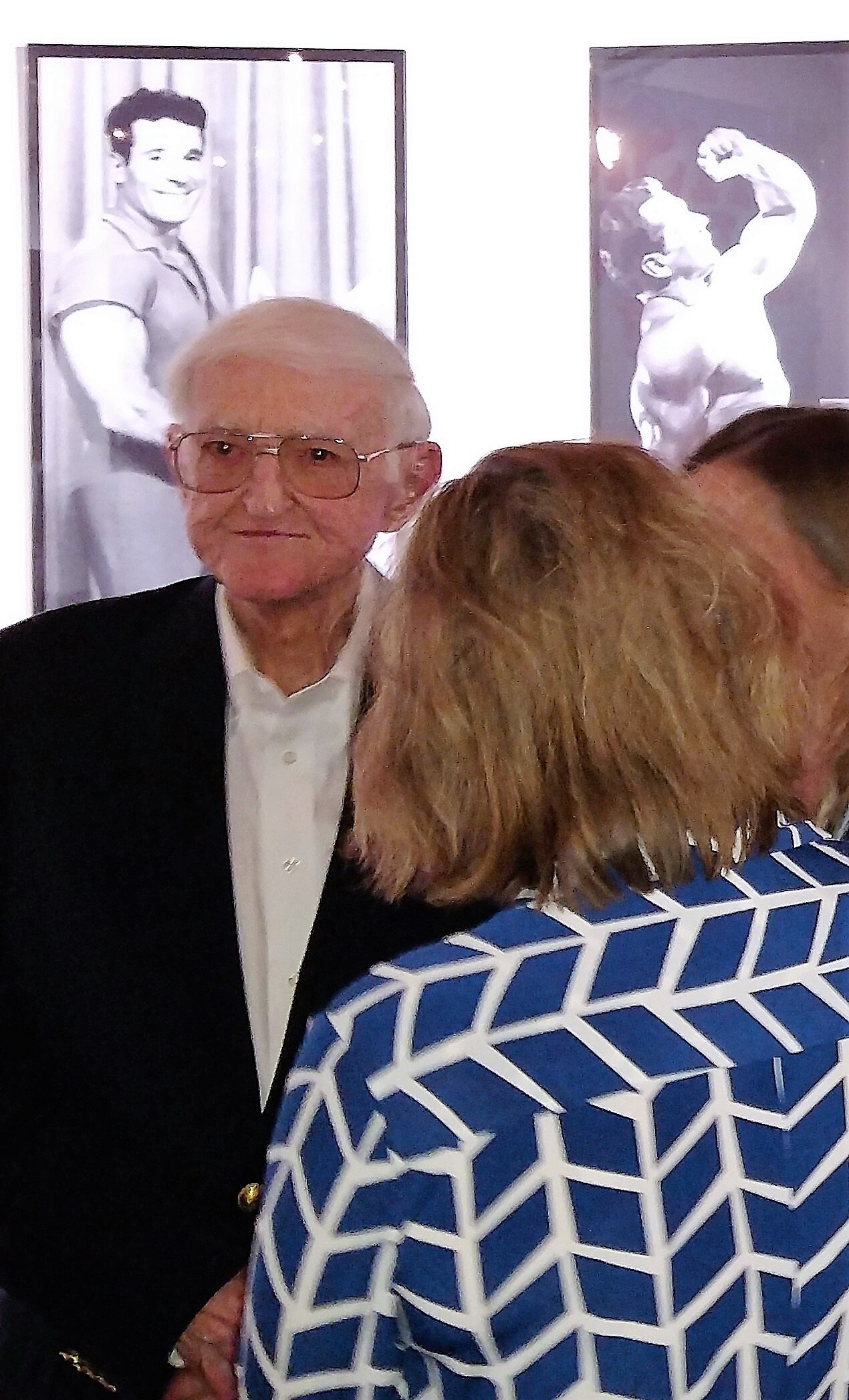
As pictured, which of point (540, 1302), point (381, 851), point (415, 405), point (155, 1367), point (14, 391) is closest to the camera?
point (540, 1302)

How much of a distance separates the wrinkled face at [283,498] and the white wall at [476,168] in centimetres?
69

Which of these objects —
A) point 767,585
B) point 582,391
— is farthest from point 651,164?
point 767,585

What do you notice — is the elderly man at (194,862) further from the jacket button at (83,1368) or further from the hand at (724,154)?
the hand at (724,154)

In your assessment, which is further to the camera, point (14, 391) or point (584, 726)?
point (14, 391)

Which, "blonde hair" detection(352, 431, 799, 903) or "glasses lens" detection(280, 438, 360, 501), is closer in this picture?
"blonde hair" detection(352, 431, 799, 903)

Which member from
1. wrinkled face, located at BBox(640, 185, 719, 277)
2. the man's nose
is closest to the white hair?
the man's nose

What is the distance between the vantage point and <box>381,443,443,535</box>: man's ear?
1.69 m

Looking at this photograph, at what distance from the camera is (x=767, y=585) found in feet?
3.24

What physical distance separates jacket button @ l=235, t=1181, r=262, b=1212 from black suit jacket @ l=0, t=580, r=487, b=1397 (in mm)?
20

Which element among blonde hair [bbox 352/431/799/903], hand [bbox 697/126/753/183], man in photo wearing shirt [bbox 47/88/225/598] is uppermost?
hand [bbox 697/126/753/183]

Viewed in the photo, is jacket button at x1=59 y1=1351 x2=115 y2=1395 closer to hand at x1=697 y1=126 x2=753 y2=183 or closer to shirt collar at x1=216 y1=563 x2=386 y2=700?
shirt collar at x1=216 y1=563 x2=386 y2=700

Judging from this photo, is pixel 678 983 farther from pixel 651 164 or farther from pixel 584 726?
pixel 651 164

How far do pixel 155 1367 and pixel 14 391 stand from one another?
1498mm

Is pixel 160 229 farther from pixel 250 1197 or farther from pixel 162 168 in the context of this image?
pixel 250 1197
